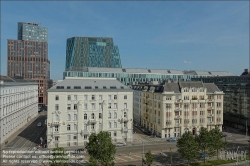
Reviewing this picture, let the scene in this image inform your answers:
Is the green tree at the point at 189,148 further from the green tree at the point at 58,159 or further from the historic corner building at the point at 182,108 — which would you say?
the historic corner building at the point at 182,108

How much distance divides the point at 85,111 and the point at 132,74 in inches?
3421

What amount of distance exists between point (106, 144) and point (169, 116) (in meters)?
48.1

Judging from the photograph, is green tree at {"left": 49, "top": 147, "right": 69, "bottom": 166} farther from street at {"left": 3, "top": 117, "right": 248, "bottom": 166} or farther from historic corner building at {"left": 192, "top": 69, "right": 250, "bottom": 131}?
historic corner building at {"left": 192, "top": 69, "right": 250, "bottom": 131}

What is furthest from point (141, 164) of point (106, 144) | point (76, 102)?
point (76, 102)

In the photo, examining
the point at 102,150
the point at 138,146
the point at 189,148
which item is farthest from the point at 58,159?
the point at 138,146

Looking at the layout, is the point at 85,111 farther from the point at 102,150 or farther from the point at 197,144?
the point at 197,144

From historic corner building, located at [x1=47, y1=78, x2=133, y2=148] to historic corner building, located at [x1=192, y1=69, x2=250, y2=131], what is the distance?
58136 mm

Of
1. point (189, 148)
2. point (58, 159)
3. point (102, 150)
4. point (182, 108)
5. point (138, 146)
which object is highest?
point (182, 108)

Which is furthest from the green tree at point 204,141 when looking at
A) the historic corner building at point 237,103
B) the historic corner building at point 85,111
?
the historic corner building at point 237,103

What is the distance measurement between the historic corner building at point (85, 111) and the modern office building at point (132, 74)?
67.8 m

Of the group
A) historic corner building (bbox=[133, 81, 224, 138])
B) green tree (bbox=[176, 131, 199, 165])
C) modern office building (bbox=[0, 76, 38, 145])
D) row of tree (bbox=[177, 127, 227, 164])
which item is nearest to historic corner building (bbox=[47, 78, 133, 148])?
historic corner building (bbox=[133, 81, 224, 138])

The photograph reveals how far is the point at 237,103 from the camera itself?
4333 inches

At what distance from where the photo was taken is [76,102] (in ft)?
260

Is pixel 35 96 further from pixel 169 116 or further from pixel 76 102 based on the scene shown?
pixel 169 116
